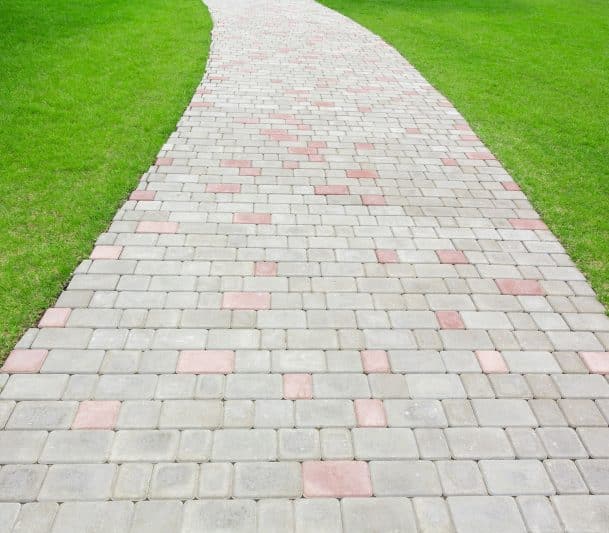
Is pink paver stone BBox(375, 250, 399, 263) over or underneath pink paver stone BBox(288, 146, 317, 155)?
over

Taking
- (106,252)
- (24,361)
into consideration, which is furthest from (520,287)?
(24,361)

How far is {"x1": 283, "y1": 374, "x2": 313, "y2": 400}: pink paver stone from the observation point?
3195 millimetres

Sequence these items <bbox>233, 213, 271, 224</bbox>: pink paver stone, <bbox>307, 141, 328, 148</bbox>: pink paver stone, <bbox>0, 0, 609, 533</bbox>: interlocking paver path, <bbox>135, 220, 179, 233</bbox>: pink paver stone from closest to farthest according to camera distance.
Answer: <bbox>0, 0, 609, 533</bbox>: interlocking paver path
<bbox>135, 220, 179, 233</bbox>: pink paver stone
<bbox>233, 213, 271, 224</bbox>: pink paver stone
<bbox>307, 141, 328, 148</bbox>: pink paver stone

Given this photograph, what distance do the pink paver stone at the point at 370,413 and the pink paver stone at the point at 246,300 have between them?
1.07 metres

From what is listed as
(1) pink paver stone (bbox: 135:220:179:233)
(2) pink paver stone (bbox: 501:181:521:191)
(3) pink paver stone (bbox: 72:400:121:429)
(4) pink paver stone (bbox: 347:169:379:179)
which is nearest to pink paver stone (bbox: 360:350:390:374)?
(3) pink paver stone (bbox: 72:400:121:429)

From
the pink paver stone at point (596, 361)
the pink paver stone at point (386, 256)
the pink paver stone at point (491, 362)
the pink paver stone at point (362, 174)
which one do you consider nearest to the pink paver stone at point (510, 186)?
the pink paver stone at point (362, 174)

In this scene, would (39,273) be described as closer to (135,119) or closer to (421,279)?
(421,279)

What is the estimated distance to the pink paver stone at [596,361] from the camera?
3490 mm

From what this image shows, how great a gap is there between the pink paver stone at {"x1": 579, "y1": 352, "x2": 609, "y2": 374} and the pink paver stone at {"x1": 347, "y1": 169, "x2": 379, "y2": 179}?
3.03 metres

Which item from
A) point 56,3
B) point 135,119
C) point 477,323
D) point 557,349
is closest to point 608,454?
point 557,349

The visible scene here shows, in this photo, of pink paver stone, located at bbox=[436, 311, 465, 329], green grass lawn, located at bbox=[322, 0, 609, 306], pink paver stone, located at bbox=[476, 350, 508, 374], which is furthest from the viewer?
green grass lawn, located at bbox=[322, 0, 609, 306]

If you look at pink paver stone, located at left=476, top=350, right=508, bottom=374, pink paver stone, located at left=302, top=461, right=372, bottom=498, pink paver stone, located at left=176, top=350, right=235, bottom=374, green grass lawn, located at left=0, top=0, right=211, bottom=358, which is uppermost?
pink paver stone, located at left=476, top=350, right=508, bottom=374

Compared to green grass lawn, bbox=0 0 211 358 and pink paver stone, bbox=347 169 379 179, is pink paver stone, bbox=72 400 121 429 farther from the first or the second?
pink paver stone, bbox=347 169 379 179

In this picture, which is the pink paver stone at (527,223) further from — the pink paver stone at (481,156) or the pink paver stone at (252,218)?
the pink paver stone at (252,218)
